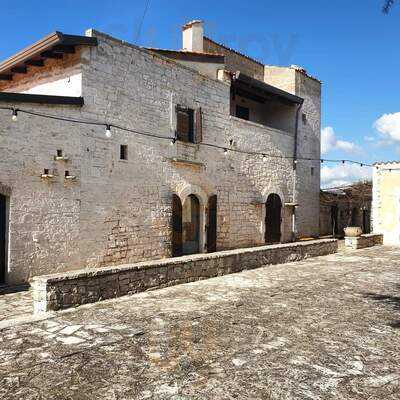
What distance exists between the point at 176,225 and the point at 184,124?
306cm

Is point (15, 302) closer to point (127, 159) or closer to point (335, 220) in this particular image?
point (127, 159)

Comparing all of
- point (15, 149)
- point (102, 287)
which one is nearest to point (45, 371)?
point (102, 287)

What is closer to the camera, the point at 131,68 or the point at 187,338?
the point at 187,338

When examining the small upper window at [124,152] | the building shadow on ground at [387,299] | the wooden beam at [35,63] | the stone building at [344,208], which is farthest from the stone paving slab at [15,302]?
the stone building at [344,208]

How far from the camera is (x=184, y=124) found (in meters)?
11.9

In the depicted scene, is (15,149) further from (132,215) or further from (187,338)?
(187,338)

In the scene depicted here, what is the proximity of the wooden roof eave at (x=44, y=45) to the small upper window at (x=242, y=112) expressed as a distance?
306 inches

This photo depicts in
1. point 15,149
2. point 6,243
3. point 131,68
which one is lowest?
point 6,243

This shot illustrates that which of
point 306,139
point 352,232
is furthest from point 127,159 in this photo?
point 352,232

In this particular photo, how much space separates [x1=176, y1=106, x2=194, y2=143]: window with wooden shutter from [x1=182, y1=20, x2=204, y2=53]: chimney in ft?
14.0

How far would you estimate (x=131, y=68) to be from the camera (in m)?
10.3

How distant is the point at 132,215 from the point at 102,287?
3.54m

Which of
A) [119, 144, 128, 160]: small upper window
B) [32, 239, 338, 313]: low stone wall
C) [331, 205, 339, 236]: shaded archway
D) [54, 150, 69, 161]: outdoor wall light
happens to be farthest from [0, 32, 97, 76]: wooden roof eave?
[331, 205, 339, 236]: shaded archway

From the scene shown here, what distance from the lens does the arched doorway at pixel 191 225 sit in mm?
12273
